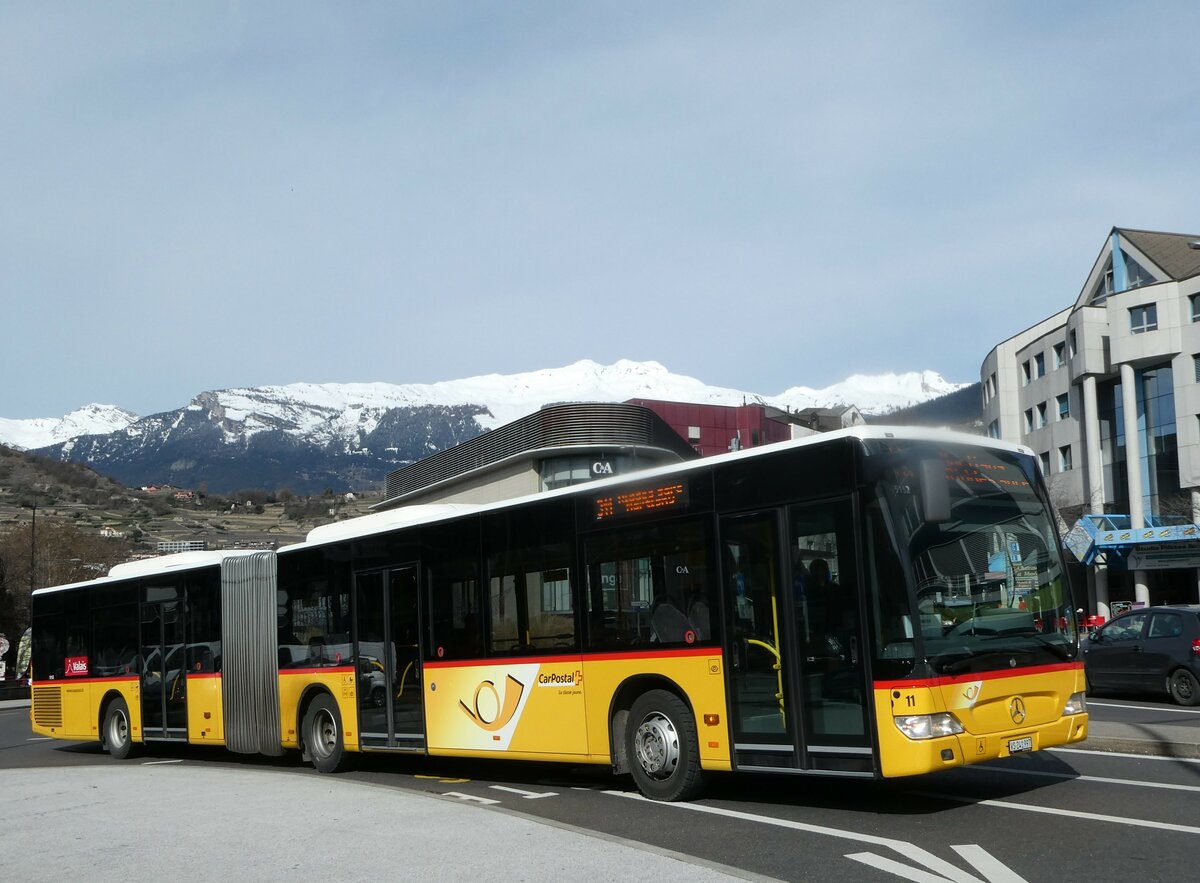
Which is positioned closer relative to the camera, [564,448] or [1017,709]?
[1017,709]

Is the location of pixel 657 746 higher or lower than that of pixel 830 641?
lower

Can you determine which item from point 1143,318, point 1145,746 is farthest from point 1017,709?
point 1143,318

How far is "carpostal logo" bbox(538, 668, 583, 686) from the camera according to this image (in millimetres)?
12078

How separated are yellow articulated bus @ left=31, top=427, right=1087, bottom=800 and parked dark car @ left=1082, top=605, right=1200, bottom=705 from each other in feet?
31.9

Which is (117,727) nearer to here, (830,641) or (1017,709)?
(830,641)

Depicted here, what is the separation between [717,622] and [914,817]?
2245 millimetres

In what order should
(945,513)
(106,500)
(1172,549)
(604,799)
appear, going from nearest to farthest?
(945,513) < (604,799) < (1172,549) < (106,500)

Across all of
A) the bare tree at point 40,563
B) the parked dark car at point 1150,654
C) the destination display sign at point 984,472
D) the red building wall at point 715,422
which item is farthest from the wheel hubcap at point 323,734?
the red building wall at point 715,422

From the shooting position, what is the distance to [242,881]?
312 inches

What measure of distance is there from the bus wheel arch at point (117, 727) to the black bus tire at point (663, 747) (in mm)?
11627

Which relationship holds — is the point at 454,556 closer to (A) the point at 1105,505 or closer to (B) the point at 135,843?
(B) the point at 135,843

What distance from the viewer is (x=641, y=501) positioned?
1164cm

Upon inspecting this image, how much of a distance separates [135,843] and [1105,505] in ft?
194

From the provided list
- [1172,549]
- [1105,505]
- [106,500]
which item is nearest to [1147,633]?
[1172,549]
